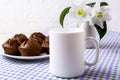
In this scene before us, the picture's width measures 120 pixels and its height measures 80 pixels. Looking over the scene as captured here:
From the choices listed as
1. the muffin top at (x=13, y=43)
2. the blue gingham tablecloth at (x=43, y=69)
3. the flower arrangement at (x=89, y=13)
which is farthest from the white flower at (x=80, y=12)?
the muffin top at (x=13, y=43)

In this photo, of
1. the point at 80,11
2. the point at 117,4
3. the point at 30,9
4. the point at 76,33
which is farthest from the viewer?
the point at 30,9

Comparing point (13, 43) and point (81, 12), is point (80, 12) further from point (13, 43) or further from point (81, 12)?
point (13, 43)

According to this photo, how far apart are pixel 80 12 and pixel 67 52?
0.36 m

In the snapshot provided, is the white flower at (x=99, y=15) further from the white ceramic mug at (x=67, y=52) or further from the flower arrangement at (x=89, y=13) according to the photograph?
the white ceramic mug at (x=67, y=52)

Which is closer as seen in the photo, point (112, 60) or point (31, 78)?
point (31, 78)

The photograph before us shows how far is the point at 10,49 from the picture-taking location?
2.69ft

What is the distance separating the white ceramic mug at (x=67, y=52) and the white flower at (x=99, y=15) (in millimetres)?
333

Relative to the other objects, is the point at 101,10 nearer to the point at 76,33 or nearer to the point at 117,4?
the point at 76,33

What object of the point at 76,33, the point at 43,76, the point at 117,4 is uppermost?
the point at 117,4

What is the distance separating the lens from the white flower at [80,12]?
3.07 feet

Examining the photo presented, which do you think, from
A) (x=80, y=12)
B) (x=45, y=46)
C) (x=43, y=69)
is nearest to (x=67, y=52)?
(x=43, y=69)

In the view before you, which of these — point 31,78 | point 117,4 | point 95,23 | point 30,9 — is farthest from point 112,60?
point 30,9

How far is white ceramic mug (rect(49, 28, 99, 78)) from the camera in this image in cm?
61

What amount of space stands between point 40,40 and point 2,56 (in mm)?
155
